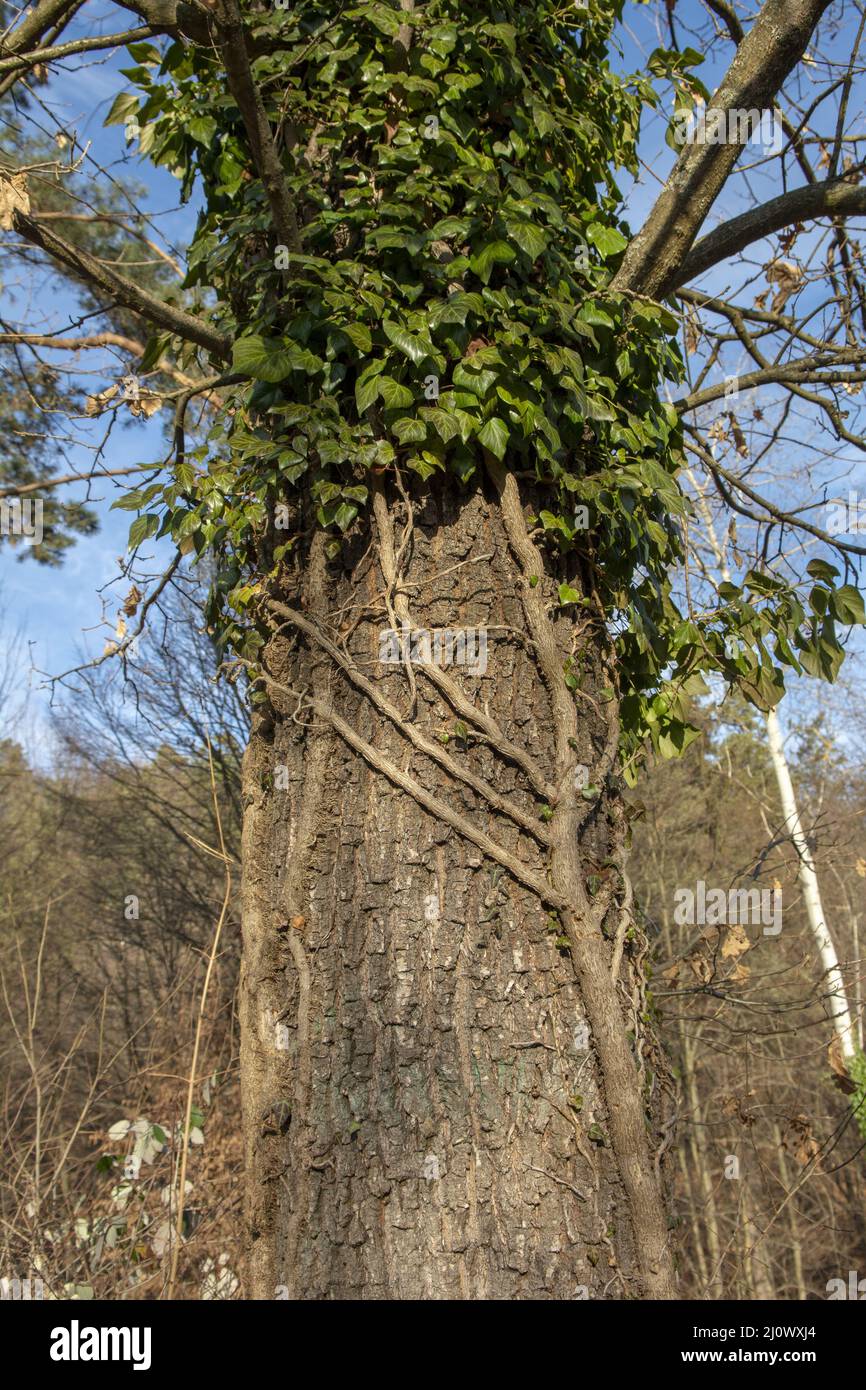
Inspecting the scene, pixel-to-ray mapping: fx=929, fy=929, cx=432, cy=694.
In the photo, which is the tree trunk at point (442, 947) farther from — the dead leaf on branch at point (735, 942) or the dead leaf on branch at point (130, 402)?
the dead leaf on branch at point (735, 942)

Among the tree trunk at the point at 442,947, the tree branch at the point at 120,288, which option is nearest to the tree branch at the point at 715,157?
the tree trunk at the point at 442,947

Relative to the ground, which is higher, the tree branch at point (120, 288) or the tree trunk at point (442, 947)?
the tree branch at point (120, 288)

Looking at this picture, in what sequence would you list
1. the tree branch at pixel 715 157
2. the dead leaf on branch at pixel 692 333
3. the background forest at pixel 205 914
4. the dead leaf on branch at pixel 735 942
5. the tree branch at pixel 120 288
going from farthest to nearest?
the background forest at pixel 205 914 → the dead leaf on branch at pixel 692 333 → the dead leaf on branch at pixel 735 942 → the tree branch at pixel 715 157 → the tree branch at pixel 120 288

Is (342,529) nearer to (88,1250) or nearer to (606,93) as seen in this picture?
(606,93)

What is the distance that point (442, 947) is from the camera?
1886 mm

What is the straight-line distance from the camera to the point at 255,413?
2.30 m

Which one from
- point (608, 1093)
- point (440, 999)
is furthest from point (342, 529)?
point (608, 1093)

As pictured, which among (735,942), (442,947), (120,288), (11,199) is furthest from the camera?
(735,942)

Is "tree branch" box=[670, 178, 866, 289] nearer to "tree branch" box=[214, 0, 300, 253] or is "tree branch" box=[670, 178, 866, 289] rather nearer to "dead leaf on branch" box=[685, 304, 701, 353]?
"dead leaf on branch" box=[685, 304, 701, 353]

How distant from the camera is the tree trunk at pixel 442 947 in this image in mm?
1768

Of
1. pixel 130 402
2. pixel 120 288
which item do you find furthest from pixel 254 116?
pixel 130 402

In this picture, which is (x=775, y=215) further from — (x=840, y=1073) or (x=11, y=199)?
(x=840, y=1073)

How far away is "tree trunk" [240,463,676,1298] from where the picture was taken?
1768 millimetres

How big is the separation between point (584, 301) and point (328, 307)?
638 mm
